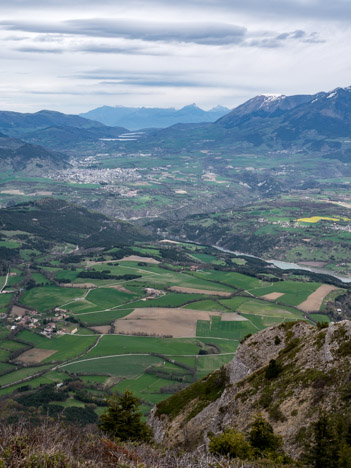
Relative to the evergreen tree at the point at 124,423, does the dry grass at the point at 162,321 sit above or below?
below

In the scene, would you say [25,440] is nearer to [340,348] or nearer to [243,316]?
[340,348]

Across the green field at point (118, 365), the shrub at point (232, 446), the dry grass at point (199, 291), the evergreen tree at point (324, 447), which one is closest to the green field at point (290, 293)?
the dry grass at point (199, 291)

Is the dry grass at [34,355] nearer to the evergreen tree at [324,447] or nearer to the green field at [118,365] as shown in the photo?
the green field at [118,365]

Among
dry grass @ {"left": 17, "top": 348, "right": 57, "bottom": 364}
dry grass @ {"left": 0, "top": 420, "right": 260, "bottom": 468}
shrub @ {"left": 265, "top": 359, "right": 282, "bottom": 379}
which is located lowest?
dry grass @ {"left": 17, "top": 348, "right": 57, "bottom": 364}

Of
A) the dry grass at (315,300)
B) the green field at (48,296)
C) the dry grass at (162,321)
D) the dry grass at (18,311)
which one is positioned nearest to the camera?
the dry grass at (162,321)

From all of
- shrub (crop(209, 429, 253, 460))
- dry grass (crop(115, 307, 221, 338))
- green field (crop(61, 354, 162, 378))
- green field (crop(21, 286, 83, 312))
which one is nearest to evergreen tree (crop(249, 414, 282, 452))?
shrub (crop(209, 429, 253, 460))

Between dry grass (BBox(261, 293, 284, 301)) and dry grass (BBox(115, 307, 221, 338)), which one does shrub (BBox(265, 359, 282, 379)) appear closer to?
dry grass (BBox(115, 307, 221, 338))
